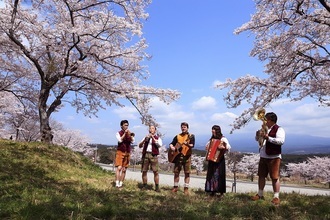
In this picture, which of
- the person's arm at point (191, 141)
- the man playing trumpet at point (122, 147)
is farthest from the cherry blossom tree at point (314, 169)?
the man playing trumpet at point (122, 147)

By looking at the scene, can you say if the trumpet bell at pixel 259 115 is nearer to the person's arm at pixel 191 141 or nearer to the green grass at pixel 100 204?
the green grass at pixel 100 204

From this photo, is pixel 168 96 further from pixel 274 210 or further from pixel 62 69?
pixel 274 210

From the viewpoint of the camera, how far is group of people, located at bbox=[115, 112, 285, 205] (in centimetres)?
669

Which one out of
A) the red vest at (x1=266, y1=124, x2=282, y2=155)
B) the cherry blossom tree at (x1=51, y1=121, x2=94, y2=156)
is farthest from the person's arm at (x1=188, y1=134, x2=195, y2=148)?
the cherry blossom tree at (x1=51, y1=121, x2=94, y2=156)

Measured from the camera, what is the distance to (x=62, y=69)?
1395 centimetres

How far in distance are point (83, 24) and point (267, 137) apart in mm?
9033

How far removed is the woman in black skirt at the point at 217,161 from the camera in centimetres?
784

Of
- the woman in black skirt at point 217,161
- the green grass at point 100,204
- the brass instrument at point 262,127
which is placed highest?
the brass instrument at point 262,127

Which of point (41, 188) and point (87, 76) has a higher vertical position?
point (87, 76)

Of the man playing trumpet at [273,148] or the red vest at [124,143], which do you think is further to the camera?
the red vest at [124,143]

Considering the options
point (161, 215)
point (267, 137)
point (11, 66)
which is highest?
point (11, 66)

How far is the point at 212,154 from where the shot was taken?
311 inches

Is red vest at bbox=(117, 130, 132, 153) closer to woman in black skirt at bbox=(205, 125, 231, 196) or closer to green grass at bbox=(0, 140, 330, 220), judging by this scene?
green grass at bbox=(0, 140, 330, 220)

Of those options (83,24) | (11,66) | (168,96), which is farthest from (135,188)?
(11,66)
